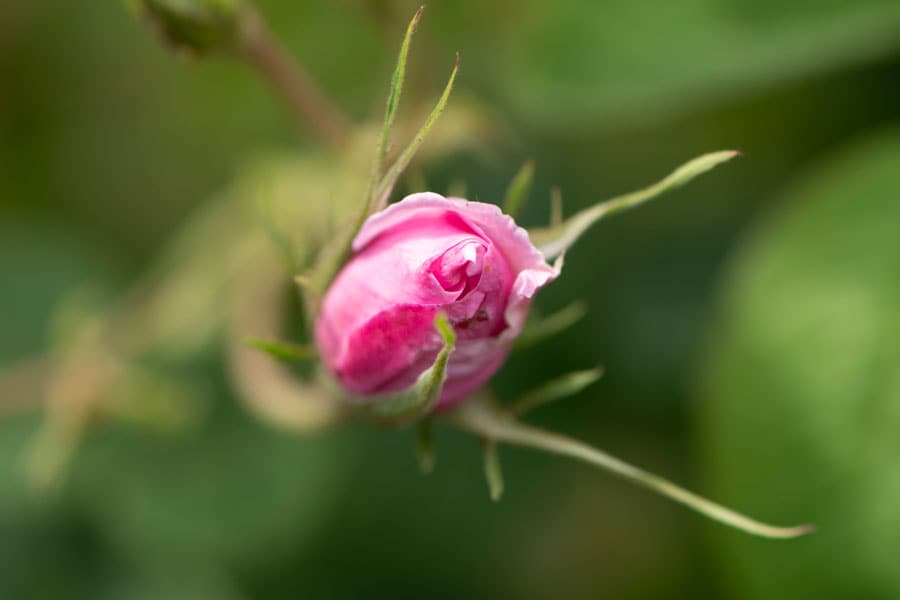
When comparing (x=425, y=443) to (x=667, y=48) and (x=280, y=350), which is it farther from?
(x=667, y=48)

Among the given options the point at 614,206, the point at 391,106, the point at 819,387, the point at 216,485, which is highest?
the point at 391,106

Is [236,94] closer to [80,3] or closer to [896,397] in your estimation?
[80,3]

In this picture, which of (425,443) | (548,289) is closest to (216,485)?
(548,289)

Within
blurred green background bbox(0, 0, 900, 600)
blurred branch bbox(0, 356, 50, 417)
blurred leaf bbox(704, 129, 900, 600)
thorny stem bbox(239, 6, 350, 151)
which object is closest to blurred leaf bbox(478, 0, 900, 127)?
blurred green background bbox(0, 0, 900, 600)

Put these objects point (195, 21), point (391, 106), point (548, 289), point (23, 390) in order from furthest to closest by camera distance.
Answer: point (548, 289) → point (23, 390) → point (195, 21) → point (391, 106)

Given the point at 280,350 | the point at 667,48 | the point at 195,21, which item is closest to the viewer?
the point at 280,350

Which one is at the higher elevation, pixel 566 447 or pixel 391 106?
pixel 391 106
